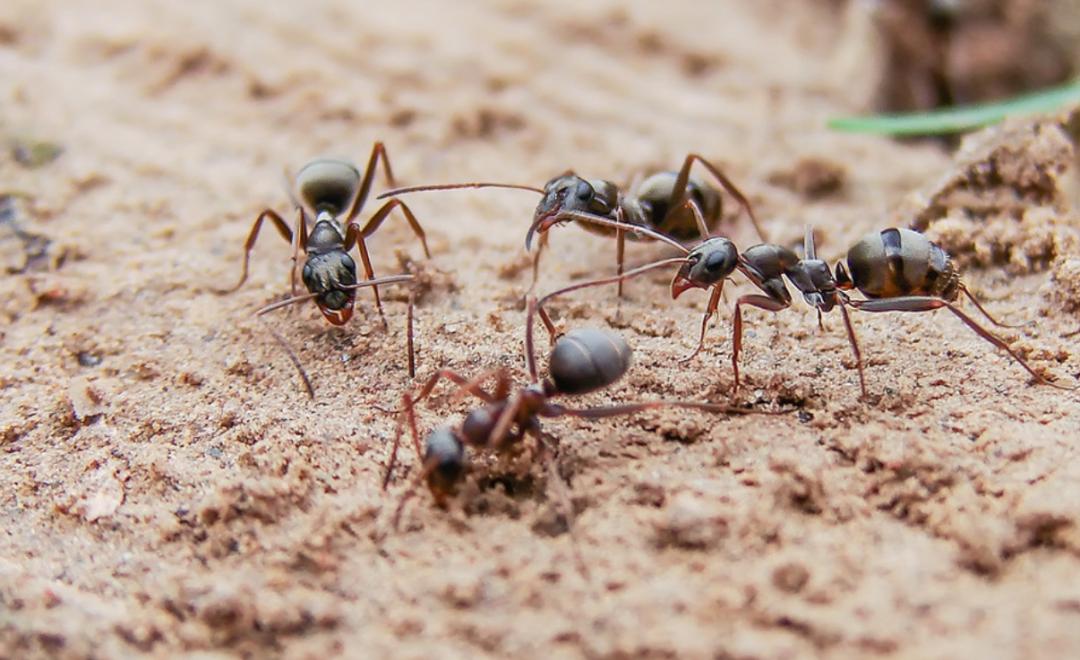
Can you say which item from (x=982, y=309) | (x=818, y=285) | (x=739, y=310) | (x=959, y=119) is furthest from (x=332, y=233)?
(x=959, y=119)

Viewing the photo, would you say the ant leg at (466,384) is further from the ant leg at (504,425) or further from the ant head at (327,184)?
the ant head at (327,184)

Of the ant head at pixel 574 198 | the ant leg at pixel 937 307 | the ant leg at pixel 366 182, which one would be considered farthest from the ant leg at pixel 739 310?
the ant leg at pixel 366 182

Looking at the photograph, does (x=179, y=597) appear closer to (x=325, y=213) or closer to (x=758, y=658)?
(x=758, y=658)

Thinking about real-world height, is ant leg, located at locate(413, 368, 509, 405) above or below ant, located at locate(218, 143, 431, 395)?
below

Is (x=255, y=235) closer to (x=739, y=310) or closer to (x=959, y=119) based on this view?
(x=739, y=310)

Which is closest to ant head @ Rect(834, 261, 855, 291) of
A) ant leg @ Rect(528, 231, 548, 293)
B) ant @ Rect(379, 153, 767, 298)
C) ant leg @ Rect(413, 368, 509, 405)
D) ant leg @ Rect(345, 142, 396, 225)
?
ant @ Rect(379, 153, 767, 298)

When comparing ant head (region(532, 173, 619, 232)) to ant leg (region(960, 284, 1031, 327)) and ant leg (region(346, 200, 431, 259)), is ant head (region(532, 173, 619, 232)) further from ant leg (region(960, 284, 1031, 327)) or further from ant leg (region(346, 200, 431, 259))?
ant leg (region(960, 284, 1031, 327))

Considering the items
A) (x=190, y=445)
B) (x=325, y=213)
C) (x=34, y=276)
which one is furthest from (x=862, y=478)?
(x=34, y=276)
